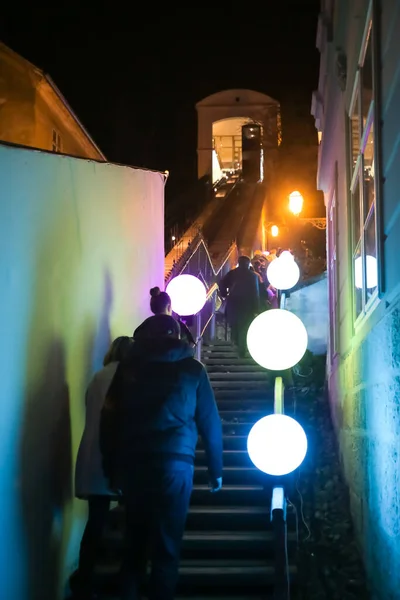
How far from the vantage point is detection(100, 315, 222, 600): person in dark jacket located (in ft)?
13.6

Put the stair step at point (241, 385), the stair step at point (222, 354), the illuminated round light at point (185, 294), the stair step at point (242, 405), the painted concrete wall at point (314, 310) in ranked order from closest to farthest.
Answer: the stair step at point (242, 405) < the illuminated round light at point (185, 294) < the stair step at point (241, 385) < the stair step at point (222, 354) < the painted concrete wall at point (314, 310)

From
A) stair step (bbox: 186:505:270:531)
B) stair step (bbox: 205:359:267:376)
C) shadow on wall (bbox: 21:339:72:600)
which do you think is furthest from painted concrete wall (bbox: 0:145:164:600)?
stair step (bbox: 205:359:267:376)

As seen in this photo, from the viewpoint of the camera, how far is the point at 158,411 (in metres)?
4.25

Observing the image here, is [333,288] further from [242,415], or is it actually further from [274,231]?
[274,231]

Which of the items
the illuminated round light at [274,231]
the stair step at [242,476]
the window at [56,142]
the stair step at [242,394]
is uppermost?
the window at [56,142]

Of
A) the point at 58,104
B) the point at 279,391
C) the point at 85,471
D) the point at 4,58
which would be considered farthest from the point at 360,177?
the point at 58,104

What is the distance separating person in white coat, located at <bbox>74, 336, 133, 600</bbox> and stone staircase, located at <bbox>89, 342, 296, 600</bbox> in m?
0.63

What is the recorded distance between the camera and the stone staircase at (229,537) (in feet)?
17.9

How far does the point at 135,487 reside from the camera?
4152 mm

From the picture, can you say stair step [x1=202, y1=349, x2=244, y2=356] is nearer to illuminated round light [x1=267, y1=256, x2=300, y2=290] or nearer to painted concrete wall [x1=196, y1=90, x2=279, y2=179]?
illuminated round light [x1=267, y1=256, x2=300, y2=290]

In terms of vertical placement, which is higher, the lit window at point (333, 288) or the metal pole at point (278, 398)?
the lit window at point (333, 288)

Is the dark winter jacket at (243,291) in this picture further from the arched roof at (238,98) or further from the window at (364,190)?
the arched roof at (238,98)

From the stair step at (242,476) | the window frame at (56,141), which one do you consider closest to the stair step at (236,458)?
the stair step at (242,476)

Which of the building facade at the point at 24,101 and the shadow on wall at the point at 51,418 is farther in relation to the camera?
the building facade at the point at 24,101
